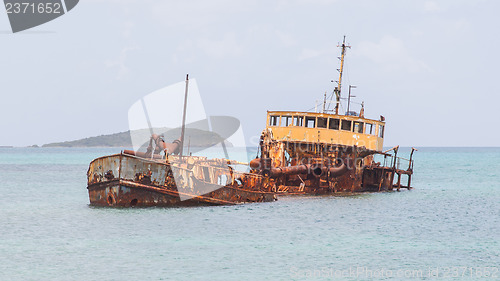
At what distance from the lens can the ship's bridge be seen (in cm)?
3816

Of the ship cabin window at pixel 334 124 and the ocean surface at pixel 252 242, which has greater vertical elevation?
the ship cabin window at pixel 334 124

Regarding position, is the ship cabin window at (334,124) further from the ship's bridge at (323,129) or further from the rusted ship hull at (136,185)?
the rusted ship hull at (136,185)

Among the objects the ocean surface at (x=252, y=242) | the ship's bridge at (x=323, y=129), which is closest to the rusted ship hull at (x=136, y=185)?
the ocean surface at (x=252, y=242)

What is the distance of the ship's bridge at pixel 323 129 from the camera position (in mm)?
38156

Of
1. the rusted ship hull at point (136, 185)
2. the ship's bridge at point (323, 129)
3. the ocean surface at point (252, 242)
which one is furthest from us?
the ship's bridge at point (323, 129)

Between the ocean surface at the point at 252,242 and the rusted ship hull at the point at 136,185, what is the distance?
47 cm

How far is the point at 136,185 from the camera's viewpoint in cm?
2678

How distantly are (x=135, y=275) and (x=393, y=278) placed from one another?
7.52 metres

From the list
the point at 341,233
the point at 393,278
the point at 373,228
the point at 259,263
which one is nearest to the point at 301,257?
the point at 259,263

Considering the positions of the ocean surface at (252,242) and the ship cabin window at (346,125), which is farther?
the ship cabin window at (346,125)

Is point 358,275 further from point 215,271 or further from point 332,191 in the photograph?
point 332,191

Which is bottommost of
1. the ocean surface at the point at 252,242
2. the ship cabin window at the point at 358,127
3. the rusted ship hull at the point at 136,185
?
the ocean surface at the point at 252,242

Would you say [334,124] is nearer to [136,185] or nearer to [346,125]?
[346,125]

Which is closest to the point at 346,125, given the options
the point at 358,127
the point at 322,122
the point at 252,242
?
the point at 358,127
